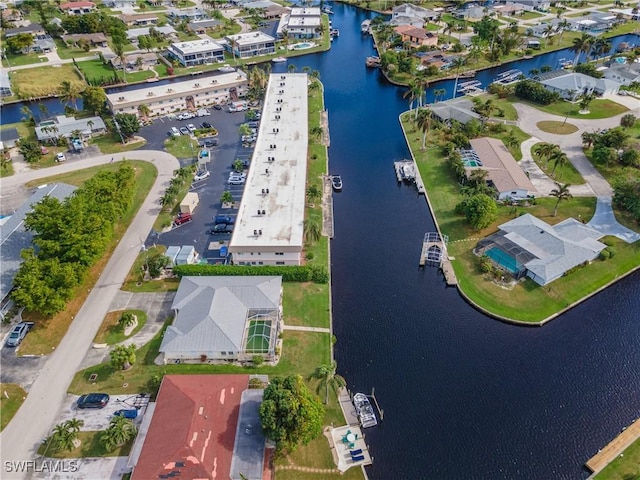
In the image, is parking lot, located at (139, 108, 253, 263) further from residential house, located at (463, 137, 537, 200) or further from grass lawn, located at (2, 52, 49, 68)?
grass lawn, located at (2, 52, 49, 68)

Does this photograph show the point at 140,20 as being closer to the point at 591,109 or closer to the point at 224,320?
the point at 591,109

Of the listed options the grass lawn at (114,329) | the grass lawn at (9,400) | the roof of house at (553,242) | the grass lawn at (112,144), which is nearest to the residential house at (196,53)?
the grass lawn at (112,144)

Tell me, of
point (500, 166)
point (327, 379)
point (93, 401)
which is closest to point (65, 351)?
point (93, 401)

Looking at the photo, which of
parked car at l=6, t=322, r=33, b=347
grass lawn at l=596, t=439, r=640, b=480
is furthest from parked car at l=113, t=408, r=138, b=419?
grass lawn at l=596, t=439, r=640, b=480

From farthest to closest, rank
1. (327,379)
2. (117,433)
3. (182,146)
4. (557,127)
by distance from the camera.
Result: (557,127), (182,146), (327,379), (117,433)

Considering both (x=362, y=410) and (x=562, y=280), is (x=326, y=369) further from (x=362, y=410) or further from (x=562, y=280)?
(x=562, y=280)
